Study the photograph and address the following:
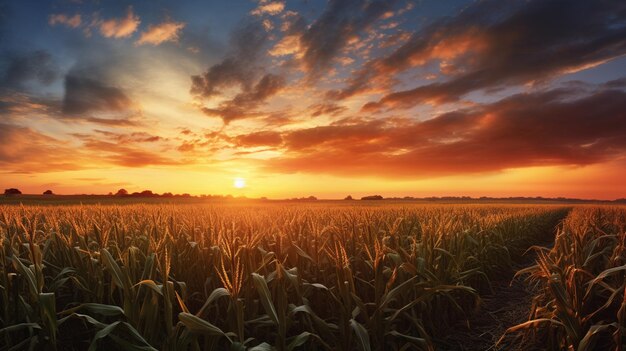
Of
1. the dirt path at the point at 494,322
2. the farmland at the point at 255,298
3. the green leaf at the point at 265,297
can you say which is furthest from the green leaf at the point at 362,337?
the dirt path at the point at 494,322

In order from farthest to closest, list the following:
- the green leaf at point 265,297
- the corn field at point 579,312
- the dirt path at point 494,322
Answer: the dirt path at point 494,322 → the corn field at point 579,312 → the green leaf at point 265,297

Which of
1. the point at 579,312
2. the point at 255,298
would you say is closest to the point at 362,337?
the point at 255,298

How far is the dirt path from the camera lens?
422 cm

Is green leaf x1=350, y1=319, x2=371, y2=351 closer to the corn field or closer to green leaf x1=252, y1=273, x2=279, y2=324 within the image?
green leaf x1=252, y1=273, x2=279, y2=324

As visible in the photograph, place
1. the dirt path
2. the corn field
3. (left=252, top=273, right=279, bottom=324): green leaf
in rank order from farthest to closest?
the dirt path, the corn field, (left=252, top=273, right=279, bottom=324): green leaf

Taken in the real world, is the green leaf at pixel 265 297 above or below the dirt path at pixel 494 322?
above

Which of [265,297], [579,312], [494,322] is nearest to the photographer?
[265,297]

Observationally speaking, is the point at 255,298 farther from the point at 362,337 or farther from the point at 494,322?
the point at 494,322

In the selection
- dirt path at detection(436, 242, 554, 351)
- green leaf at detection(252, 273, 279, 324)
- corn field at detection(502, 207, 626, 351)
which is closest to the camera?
→ green leaf at detection(252, 273, 279, 324)

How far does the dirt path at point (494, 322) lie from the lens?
13.8ft

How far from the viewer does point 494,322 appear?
5145mm

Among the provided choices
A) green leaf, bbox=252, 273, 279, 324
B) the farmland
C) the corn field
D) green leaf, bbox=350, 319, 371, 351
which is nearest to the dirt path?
the farmland

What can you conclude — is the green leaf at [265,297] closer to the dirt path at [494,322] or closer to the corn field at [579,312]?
the dirt path at [494,322]

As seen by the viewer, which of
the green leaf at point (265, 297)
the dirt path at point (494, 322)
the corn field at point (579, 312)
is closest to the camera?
the green leaf at point (265, 297)
